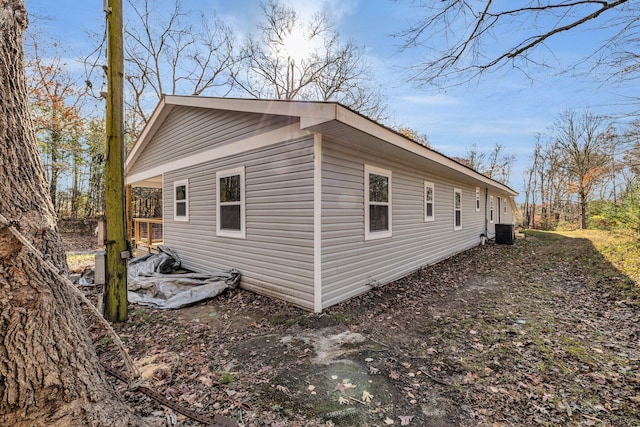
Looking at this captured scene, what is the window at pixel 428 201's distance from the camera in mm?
7863

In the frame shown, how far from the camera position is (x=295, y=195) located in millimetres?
4660

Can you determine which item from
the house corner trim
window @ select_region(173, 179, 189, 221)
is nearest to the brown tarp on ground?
window @ select_region(173, 179, 189, 221)

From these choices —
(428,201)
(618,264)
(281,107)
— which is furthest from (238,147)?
(618,264)

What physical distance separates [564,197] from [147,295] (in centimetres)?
3102

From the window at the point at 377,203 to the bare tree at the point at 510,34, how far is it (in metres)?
1.85

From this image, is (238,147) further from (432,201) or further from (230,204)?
(432,201)

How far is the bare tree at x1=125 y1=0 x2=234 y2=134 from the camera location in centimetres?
1538

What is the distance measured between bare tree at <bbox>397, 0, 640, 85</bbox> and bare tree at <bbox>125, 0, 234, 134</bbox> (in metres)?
14.9

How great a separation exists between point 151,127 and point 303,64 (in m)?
12.3

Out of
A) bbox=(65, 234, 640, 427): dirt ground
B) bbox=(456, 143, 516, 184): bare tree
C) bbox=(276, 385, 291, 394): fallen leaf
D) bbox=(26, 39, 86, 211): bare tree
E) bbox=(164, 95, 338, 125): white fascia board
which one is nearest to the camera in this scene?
bbox=(65, 234, 640, 427): dirt ground

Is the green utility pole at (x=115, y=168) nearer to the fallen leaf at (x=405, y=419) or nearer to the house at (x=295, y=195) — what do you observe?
the house at (x=295, y=195)

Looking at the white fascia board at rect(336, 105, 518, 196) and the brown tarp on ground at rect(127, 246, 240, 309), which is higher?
the white fascia board at rect(336, 105, 518, 196)

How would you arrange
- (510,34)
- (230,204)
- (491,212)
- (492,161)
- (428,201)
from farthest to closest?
(492,161) < (491,212) < (428,201) < (230,204) < (510,34)

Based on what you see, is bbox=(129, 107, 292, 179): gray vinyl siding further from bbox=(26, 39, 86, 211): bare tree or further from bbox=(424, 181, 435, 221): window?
bbox=(26, 39, 86, 211): bare tree
